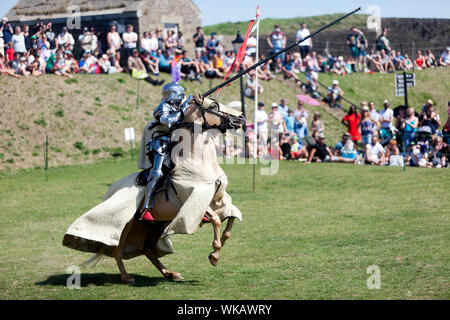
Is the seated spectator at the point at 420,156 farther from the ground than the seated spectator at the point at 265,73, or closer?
closer

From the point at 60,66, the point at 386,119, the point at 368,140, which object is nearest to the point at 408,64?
the point at 386,119

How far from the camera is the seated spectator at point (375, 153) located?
837 inches

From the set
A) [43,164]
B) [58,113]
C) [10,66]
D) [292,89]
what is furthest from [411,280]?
[292,89]

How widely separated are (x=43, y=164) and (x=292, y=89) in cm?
1178

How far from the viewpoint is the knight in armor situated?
8.88m

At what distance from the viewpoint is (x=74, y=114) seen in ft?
80.3

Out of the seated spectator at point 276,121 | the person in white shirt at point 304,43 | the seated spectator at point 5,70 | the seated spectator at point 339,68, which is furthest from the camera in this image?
the seated spectator at point 339,68

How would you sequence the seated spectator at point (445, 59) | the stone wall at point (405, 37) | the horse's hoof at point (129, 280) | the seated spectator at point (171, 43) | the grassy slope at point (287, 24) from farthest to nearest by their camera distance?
the grassy slope at point (287, 24) < the stone wall at point (405, 37) < the seated spectator at point (445, 59) < the seated spectator at point (171, 43) < the horse's hoof at point (129, 280)

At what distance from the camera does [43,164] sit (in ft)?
73.7

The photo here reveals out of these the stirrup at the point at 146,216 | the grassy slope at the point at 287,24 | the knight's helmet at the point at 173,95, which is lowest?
the stirrup at the point at 146,216

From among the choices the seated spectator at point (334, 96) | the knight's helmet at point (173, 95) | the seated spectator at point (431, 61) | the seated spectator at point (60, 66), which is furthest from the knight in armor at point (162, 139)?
the seated spectator at point (431, 61)

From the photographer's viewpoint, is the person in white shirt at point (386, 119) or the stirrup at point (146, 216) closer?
the stirrup at point (146, 216)

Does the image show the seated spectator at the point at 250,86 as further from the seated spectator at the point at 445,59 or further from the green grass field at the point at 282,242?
the seated spectator at the point at 445,59

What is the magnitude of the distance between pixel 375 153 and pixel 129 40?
10837mm
